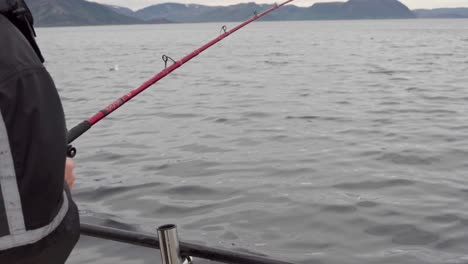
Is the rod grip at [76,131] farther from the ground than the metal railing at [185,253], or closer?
farther from the ground

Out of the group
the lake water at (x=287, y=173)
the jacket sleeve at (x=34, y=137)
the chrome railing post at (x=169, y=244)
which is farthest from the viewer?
the lake water at (x=287, y=173)

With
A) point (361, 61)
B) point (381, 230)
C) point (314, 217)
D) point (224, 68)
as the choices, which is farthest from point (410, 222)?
point (361, 61)

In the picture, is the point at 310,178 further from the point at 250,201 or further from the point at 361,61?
the point at 361,61

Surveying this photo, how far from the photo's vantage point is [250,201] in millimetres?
8148

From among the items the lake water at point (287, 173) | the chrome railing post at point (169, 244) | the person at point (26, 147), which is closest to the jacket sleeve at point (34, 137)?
the person at point (26, 147)

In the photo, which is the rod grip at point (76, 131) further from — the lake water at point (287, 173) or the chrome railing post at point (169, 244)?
the lake water at point (287, 173)

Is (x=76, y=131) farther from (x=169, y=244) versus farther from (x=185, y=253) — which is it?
(x=185, y=253)

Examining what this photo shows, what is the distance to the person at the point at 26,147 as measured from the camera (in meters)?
1.57

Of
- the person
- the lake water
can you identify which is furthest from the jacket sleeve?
the lake water

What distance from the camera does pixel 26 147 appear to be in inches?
62.9

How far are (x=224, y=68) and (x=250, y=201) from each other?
22817 millimetres

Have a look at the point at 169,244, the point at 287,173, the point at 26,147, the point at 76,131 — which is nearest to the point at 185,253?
the point at 169,244

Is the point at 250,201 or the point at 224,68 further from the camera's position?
the point at 224,68

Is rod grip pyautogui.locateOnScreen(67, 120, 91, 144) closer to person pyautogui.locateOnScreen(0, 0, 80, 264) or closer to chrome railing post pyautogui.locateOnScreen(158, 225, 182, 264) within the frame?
chrome railing post pyautogui.locateOnScreen(158, 225, 182, 264)
